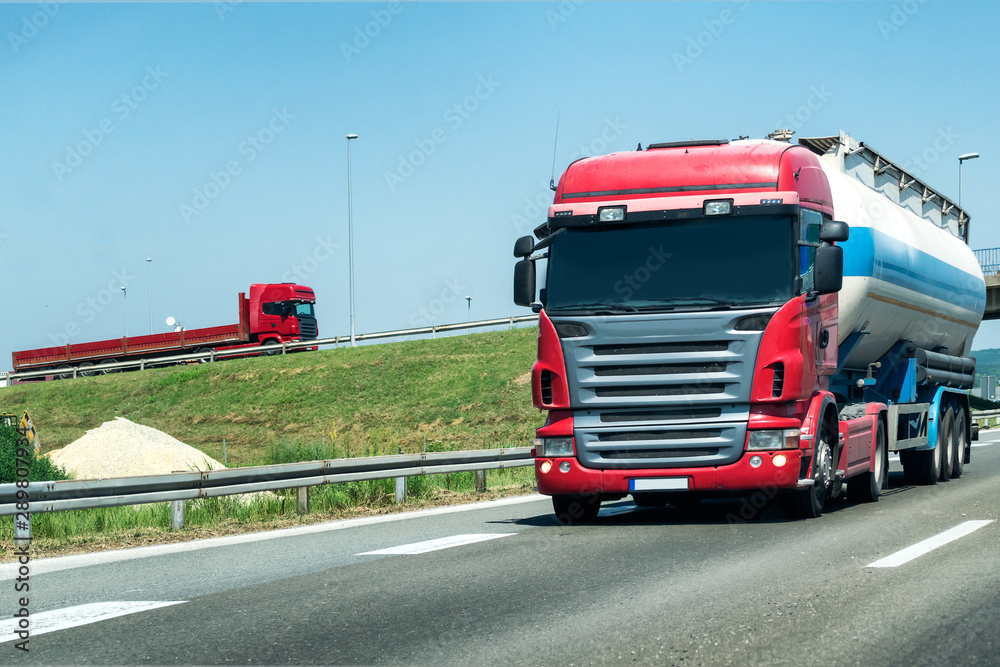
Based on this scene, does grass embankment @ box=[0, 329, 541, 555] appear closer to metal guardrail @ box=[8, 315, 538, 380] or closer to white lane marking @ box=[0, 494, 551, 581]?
metal guardrail @ box=[8, 315, 538, 380]

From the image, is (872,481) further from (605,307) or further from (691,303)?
(605,307)

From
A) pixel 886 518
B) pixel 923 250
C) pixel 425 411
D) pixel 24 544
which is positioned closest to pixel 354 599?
pixel 24 544

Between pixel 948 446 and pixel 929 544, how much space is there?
357 inches

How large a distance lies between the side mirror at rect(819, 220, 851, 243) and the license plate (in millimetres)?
2824

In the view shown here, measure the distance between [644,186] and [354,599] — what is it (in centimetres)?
577

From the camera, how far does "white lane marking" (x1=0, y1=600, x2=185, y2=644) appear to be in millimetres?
6516

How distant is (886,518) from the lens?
12.0 m

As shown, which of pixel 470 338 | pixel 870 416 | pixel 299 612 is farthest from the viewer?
pixel 470 338

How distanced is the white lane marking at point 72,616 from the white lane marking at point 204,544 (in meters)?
2.04

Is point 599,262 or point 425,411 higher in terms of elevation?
point 599,262

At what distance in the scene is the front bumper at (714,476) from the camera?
11086mm

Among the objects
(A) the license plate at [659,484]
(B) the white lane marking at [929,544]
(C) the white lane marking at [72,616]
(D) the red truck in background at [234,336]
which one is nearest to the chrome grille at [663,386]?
(A) the license plate at [659,484]

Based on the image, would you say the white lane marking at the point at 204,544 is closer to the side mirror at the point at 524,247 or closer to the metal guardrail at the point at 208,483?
the metal guardrail at the point at 208,483

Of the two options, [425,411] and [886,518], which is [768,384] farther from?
[425,411]
